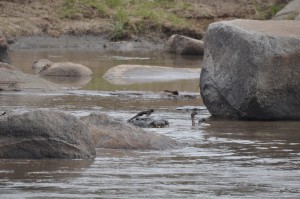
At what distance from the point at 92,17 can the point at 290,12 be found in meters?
6.24

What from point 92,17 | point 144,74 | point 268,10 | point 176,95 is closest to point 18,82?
point 176,95

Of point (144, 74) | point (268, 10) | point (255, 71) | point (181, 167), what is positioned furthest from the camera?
point (268, 10)

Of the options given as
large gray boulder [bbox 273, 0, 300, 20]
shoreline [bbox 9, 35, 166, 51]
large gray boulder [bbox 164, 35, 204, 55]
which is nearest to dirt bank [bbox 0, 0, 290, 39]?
shoreline [bbox 9, 35, 166, 51]

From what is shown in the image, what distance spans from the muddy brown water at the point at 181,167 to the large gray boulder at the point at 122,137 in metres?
0.15

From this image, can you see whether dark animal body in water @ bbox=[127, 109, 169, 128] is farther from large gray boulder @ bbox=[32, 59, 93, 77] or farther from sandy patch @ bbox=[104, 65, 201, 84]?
large gray boulder @ bbox=[32, 59, 93, 77]

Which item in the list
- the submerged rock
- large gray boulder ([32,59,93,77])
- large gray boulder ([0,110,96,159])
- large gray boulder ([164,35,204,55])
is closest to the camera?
large gray boulder ([0,110,96,159])

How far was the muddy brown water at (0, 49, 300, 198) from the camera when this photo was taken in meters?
7.79

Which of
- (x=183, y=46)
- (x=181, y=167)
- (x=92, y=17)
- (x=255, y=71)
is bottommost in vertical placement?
(x=183, y=46)

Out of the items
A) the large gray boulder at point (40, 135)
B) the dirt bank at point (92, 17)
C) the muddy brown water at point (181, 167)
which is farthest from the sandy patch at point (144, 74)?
the large gray boulder at point (40, 135)

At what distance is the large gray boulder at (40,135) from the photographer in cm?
912

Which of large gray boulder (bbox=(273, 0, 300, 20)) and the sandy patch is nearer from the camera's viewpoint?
the sandy patch

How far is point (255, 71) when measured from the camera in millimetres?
12328

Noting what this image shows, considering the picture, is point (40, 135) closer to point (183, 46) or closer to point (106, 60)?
point (106, 60)

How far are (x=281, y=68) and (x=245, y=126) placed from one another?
2.81 feet
